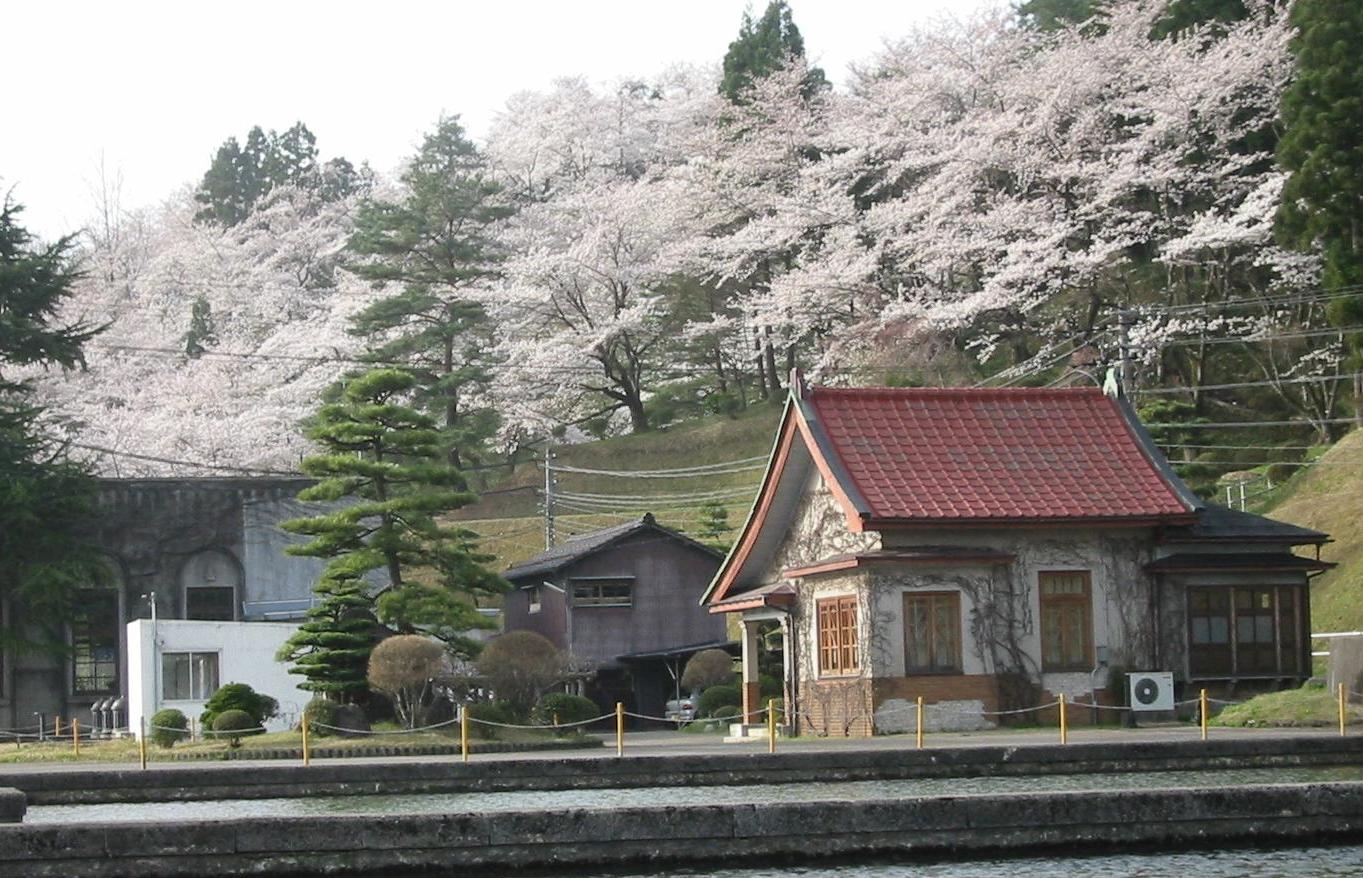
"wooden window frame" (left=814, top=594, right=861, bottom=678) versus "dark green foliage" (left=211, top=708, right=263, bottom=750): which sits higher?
"wooden window frame" (left=814, top=594, right=861, bottom=678)

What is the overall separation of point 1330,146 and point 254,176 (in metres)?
58.7

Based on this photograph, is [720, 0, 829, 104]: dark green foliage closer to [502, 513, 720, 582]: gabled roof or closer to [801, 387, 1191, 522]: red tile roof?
[502, 513, 720, 582]: gabled roof

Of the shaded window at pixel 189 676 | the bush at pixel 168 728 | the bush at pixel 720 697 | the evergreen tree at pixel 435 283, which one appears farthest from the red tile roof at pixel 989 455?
the evergreen tree at pixel 435 283

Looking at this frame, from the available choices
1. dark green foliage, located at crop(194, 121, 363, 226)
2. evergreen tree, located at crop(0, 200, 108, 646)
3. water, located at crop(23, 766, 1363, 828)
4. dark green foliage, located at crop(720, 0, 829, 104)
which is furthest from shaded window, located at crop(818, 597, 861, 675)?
dark green foliage, located at crop(194, 121, 363, 226)

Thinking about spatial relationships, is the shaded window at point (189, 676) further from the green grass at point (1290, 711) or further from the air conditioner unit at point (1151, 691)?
the green grass at point (1290, 711)

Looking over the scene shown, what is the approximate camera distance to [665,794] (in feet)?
66.1

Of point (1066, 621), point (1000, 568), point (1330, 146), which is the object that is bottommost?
point (1066, 621)

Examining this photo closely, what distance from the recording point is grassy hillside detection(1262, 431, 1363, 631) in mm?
35062

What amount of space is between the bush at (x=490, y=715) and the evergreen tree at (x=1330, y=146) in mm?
19550

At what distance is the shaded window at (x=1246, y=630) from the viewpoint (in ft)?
96.8

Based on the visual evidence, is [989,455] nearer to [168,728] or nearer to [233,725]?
[233,725]

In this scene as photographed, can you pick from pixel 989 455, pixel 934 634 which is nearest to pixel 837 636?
pixel 934 634

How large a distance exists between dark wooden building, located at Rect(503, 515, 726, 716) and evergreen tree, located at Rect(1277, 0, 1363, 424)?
14.6 metres

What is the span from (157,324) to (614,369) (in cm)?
2427
